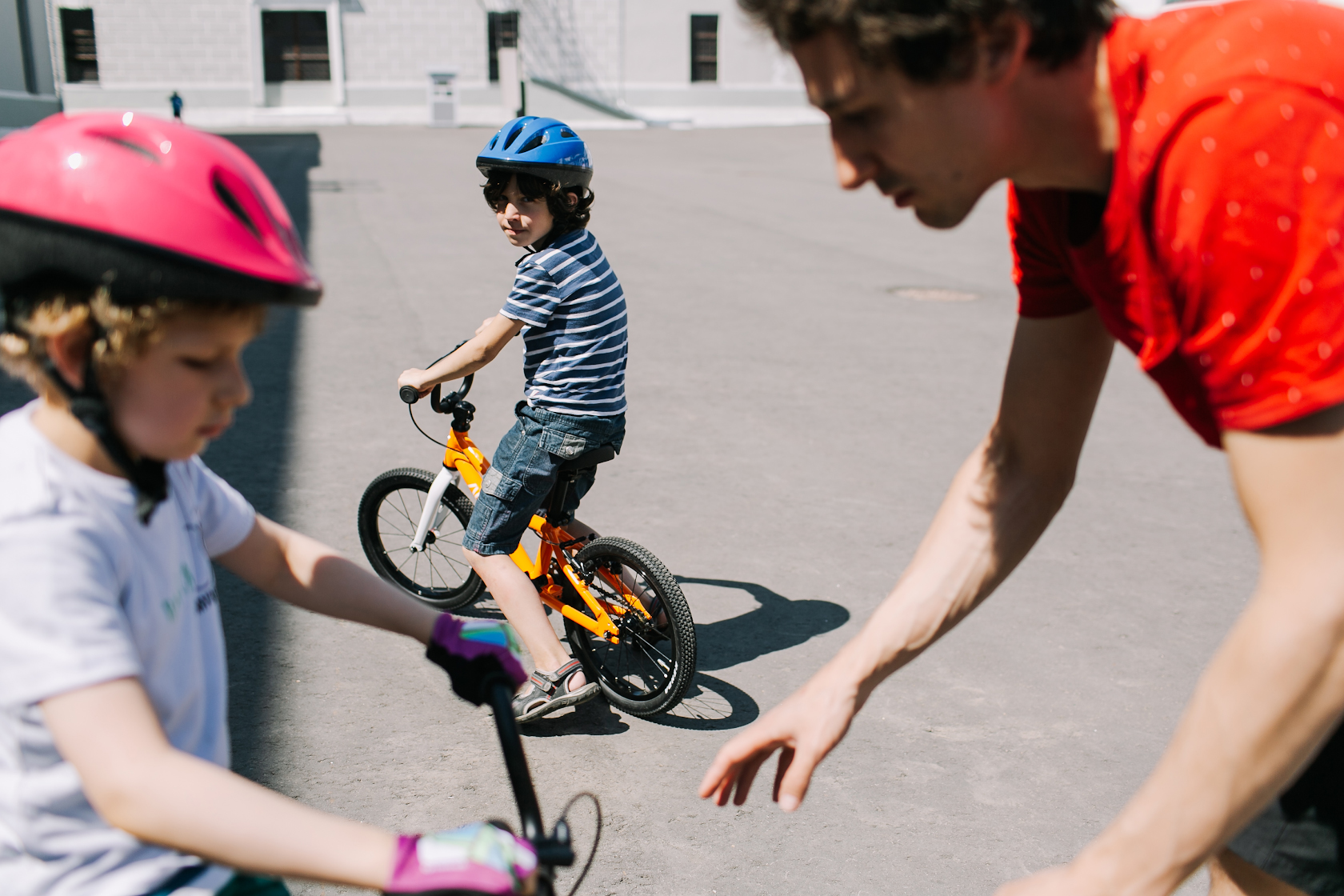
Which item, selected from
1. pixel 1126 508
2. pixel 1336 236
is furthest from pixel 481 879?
pixel 1126 508

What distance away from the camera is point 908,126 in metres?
1.35

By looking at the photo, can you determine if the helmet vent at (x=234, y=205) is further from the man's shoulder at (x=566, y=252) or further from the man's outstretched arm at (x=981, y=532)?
the man's shoulder at (x=566, y=252)

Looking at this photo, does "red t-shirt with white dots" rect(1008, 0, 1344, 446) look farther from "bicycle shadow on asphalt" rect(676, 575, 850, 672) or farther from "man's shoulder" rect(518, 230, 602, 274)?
"bicycle shadow on asphalt" rect(676, 575, 850, 672)

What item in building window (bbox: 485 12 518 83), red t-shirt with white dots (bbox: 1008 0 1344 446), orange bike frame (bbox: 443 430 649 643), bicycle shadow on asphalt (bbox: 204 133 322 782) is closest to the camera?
red t-shirt with white dots (bbox: 1008 0 1344 446)

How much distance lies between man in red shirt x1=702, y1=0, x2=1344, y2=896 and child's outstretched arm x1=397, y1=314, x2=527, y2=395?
2.58 m

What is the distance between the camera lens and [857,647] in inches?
74.1

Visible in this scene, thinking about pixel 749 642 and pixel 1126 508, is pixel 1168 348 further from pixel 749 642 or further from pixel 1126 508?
pixel 1126 508

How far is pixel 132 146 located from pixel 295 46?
46.1 metres

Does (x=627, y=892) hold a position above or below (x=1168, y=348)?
below

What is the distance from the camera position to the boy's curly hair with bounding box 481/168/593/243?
3.93 metres

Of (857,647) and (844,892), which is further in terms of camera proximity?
(844,892)

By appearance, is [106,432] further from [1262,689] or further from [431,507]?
[431,507]

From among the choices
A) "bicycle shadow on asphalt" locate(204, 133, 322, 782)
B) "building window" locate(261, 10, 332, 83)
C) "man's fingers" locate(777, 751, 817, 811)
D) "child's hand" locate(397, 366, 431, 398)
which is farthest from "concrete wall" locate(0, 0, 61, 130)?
"building window" locate(261, 10, 332, 83)

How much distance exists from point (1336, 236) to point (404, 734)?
128 inches
